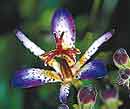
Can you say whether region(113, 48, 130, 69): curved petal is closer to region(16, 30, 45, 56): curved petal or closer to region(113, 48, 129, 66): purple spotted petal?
region(113, 48, 129, 66): purple spotted petal

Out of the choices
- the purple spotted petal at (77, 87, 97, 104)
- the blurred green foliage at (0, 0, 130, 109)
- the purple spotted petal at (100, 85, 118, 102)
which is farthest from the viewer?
the blurred green foliage at (0, 0, 130, 109)

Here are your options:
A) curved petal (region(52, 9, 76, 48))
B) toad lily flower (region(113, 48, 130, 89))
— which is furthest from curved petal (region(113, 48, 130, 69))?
curved petal (region(52, 9, 76, 48))

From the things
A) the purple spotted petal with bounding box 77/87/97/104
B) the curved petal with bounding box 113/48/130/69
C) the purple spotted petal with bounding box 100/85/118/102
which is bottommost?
the purple spotted petal with bounding box 77/87/97/104

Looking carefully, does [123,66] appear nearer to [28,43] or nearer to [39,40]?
[28,43]

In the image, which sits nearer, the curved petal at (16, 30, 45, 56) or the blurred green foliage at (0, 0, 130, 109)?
the curved petal at (16, 30, 45, 56)

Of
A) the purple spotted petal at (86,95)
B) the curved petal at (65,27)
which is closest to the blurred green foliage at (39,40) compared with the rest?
the curved petal at (65,27)

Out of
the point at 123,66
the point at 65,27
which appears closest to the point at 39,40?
the point at 65,27

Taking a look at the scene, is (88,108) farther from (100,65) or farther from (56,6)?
(56,6)
